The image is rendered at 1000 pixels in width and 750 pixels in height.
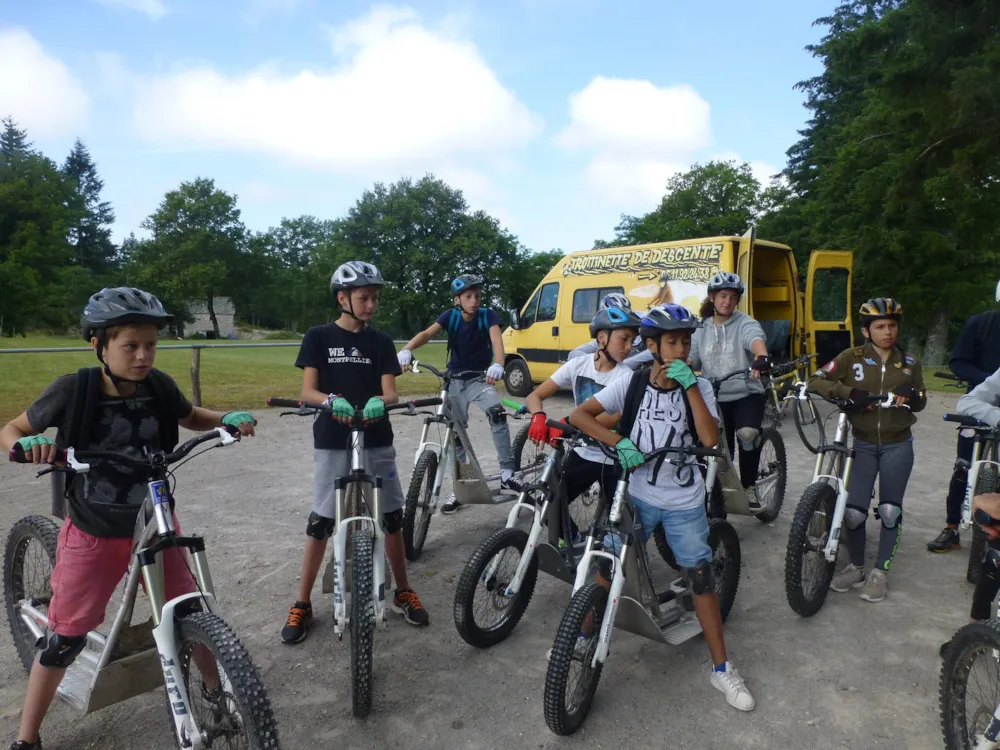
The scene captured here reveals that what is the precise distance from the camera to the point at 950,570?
178 inches

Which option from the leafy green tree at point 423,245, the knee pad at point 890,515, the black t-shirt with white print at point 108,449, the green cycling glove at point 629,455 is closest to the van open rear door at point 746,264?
the knee pad at point 890,515

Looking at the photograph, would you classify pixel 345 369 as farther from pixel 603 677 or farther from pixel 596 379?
pixel 603 677

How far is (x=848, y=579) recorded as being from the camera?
423 centimetres

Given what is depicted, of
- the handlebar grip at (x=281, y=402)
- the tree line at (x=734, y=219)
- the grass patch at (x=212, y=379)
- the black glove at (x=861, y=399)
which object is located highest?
the tree line at (x=734, y=219)

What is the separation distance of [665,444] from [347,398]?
65.6 inches

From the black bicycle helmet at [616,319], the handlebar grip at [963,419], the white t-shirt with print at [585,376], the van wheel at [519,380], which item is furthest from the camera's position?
the van wheel at [519,380]

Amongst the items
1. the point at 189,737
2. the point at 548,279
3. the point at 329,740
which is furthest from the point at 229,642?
the point at 548,279

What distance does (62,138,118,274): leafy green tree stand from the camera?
66.1 meters

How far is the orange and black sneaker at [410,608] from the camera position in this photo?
3.71 m

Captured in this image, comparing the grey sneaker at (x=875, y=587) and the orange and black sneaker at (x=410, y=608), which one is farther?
the grey sneaker at (x=875, y=587)

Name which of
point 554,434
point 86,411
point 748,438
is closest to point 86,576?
point 86,411

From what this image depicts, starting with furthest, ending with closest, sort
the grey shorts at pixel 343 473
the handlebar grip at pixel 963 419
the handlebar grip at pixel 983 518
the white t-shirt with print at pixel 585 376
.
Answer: the white t-shirt with print at pixel 585 376
the handlebar grip at pixel 963 419
the grey shorts at pixel 343 473
the handlebar grip at pixel 983 518

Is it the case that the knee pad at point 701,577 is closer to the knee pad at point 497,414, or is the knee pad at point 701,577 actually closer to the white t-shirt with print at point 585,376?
the white t-shirt with print at point 585,376

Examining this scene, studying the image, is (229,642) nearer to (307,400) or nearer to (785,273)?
(307,400)
